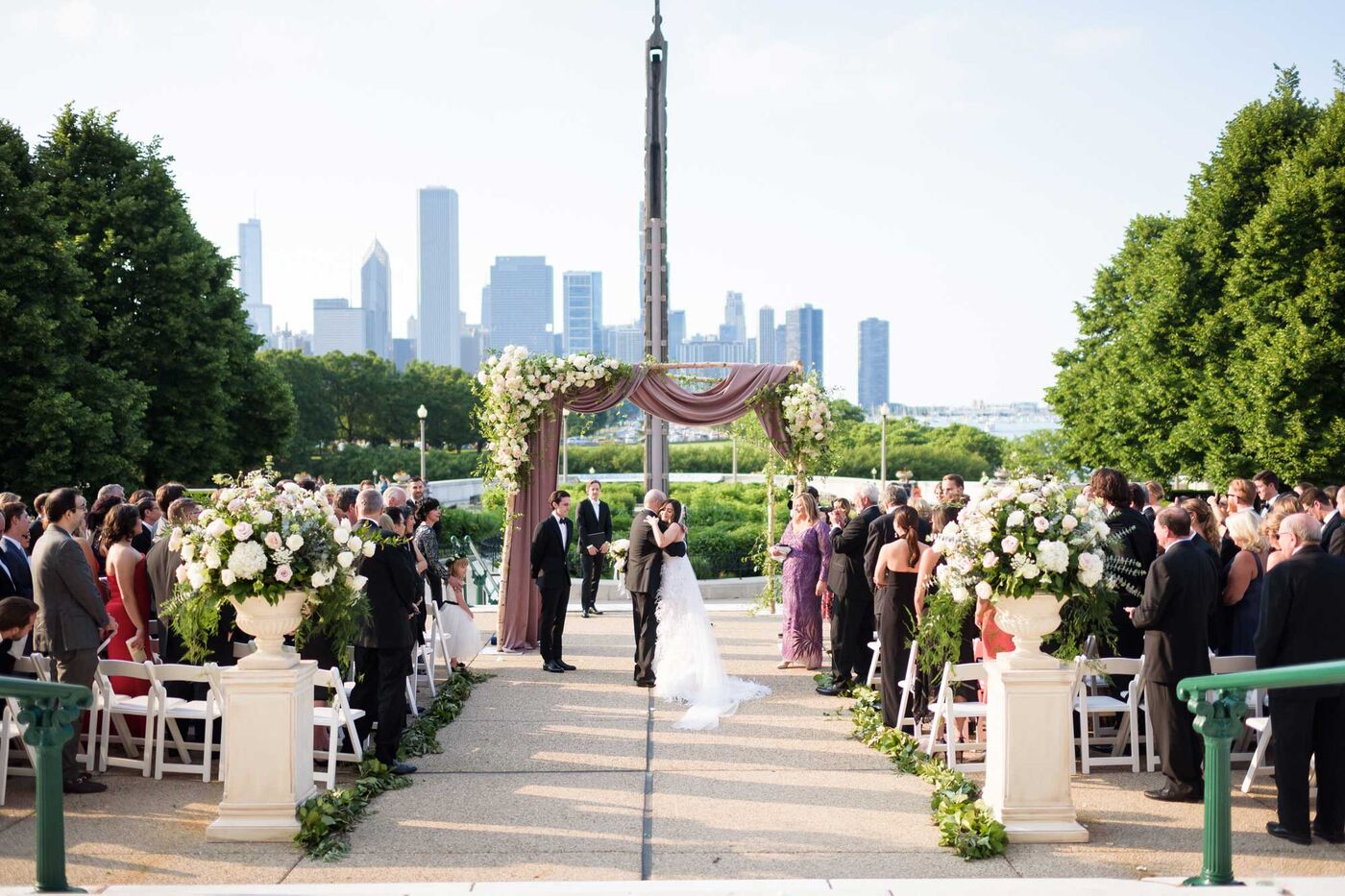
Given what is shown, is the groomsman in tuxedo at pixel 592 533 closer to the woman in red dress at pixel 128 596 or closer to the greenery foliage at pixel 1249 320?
the woman in red dress at pixel 128 596

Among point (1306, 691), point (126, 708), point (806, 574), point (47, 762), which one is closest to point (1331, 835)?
point (1306, 691)

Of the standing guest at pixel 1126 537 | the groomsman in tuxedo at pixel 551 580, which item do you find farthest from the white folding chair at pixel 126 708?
the standing guest at pixel 1126 537

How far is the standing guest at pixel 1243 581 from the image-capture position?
816 cm

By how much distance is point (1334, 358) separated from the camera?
24641mm

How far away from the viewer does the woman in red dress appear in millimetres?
8430

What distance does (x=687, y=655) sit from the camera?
1116 centimetres

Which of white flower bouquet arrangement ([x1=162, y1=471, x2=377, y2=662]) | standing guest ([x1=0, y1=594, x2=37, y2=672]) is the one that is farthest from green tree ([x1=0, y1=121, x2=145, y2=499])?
white flower bouquet arrangement ([x1=162, y1=471, x2=377, y2=662])

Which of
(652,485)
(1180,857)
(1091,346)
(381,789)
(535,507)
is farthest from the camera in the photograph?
(1091,346)

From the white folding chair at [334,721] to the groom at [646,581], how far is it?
12.1 feet

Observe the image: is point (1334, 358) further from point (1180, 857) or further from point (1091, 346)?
point (1180, 857)

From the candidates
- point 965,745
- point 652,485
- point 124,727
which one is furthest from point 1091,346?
point 124,727

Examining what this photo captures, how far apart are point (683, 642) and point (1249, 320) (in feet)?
67.4

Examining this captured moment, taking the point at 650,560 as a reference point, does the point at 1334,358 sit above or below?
above

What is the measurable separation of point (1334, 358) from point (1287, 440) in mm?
1975
